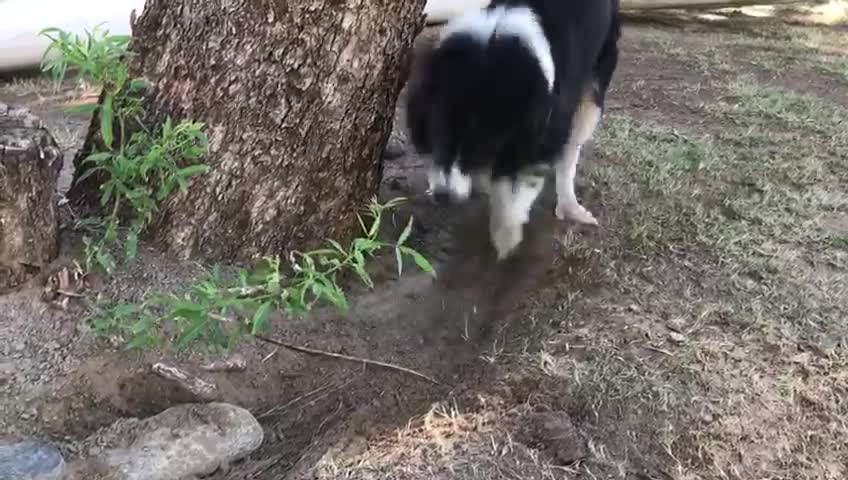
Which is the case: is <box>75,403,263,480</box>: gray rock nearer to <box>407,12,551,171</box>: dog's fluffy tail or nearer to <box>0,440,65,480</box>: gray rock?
<box>0,440,65,480</box>: gray rock

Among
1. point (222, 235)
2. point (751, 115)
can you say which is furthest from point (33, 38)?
point (751, 115)

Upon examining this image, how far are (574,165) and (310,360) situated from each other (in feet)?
4.53

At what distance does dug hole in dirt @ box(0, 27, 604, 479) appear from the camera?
2098mm

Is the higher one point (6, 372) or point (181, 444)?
point (6, 372)

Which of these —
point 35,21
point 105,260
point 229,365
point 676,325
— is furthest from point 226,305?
point 35,21

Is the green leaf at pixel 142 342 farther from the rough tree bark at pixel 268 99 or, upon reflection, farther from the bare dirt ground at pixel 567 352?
the rough tree bark at pixel 268 99

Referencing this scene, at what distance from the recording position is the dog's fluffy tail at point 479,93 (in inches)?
101

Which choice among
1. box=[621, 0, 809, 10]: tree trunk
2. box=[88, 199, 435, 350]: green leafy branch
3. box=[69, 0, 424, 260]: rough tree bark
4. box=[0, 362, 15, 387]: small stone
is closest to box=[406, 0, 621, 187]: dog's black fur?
box=[69, 0, 424, 260]: rough tree bark

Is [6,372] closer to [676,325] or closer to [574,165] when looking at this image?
[676,325]

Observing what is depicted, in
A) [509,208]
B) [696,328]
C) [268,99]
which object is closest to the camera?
[268,99]

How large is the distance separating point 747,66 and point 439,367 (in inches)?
144

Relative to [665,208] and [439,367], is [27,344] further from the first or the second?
[665,208]

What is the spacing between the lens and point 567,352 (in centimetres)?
243

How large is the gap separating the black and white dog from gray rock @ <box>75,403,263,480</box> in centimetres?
100
